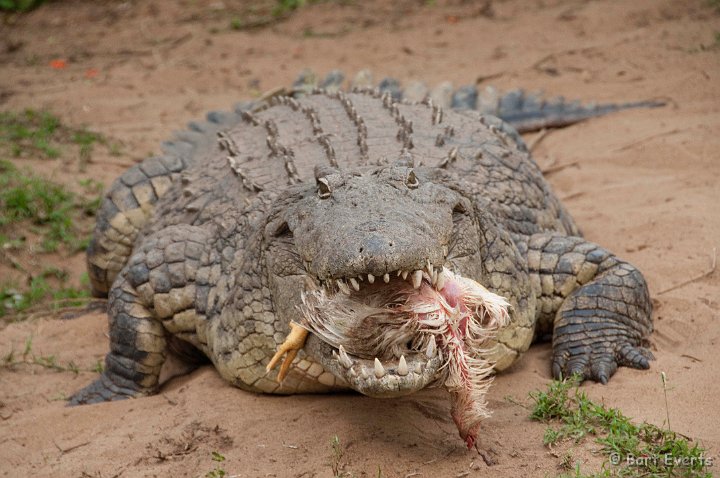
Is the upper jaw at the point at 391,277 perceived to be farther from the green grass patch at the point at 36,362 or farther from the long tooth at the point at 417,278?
the green grass patch at the point at 36,362

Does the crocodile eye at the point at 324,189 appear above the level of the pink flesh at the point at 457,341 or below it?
above

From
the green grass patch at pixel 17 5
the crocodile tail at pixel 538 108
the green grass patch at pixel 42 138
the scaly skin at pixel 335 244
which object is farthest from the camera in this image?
the green grass patch at pixel 17 5

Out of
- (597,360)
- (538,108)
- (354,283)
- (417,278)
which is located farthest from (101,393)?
(538,108)

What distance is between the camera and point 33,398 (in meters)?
4.38

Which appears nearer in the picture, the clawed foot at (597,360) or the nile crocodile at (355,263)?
the nile crocodile at (355,263)

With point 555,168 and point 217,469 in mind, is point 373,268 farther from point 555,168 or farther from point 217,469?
point 555,168

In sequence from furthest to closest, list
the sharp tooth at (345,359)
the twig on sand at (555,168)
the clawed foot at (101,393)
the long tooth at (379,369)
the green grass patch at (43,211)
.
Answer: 1. the twig on sand at (555,168)
2. the green grass patch at (43,211)
3. the clawed foot at (101,393)
4. the sharp tooth at (345,359)
5. the long tooth at (379,369)

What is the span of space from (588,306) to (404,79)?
17.4 feet

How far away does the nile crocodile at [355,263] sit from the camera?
2945mm

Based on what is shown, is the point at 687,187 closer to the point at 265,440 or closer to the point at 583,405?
the point at 583,405

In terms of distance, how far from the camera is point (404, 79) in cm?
907

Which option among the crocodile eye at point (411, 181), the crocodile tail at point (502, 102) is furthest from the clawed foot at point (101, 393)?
the crocodile tail at point (502, 102)

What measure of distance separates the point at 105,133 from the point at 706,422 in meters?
6.30

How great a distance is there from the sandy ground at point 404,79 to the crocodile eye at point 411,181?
0.90 meters
